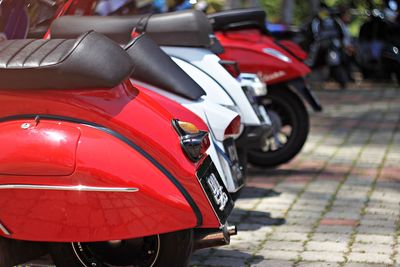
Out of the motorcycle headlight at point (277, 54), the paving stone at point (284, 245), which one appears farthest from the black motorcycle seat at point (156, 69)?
the motorcycle headlight at point (277, 54)

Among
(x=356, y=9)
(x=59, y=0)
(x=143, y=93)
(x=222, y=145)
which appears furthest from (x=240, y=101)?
(x=356, y=9)

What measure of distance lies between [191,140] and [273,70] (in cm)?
354

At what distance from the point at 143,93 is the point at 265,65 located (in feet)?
10.7

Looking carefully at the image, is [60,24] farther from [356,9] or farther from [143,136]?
[356,9]

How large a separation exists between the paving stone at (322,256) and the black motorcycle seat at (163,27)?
5.36 ft

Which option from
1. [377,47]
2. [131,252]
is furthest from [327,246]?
[377,47]

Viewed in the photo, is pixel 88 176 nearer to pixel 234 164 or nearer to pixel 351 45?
pixel 234 164

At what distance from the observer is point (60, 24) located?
5.94 metres

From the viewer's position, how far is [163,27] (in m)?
6.38

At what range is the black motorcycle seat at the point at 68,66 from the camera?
13.8 feet

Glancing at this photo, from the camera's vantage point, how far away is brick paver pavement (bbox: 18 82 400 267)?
548cm

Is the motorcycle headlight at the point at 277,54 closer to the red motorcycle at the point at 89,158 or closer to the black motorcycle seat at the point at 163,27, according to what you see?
the black motorcycle seat at the point at 163,27

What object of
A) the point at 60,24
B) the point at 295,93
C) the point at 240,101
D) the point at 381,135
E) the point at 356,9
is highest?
the point at 60,24

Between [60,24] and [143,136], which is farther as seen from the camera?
[60,24]
